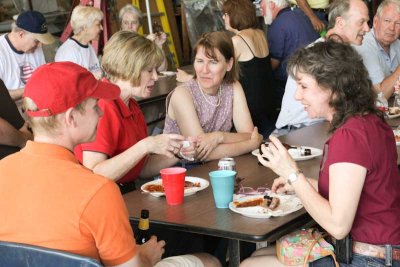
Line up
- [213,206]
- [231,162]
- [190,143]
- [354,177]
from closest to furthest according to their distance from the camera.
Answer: [354,177]
[213,206]
[231,162]
[190,143]

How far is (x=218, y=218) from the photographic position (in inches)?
97.3

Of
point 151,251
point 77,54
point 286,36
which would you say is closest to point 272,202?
point 151,251

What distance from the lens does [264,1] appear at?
244 inches

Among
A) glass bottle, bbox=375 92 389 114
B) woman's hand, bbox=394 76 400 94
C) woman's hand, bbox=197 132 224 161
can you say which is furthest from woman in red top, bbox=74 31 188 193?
woman's hand, bbox=394 76 400 94

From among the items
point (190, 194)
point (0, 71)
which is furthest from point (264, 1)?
point (190, 194)

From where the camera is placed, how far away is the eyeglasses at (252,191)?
2727 mm

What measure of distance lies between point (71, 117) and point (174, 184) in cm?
71

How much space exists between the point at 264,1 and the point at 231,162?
358 centimetres

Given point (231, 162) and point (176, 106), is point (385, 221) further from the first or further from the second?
point (176, 106)

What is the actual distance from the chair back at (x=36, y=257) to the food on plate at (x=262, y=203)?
0.89 metres

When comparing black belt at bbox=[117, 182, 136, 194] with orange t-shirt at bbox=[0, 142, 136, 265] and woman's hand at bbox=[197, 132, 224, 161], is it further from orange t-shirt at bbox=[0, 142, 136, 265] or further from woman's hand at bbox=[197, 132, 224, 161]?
orange t-shirt at bbox=[0, 142, 136, 265]

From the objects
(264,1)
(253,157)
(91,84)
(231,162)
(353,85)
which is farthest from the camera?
(264,1)

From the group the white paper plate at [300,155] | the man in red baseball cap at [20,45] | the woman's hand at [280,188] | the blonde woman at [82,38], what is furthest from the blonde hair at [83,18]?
the woman's hand at [280,188]

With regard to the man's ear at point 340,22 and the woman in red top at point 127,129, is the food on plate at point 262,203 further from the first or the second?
the man's ear at point 340,22
